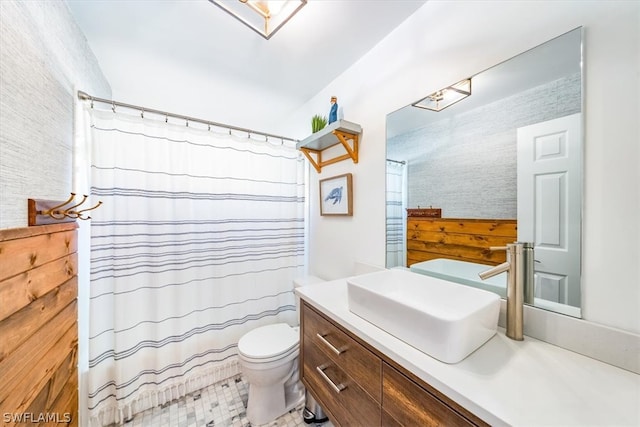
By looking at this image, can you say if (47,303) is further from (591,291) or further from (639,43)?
(639,43)

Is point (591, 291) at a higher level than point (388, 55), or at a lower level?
lower

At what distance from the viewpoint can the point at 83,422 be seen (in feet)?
4.23

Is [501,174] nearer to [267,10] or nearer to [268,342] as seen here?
[267,10]

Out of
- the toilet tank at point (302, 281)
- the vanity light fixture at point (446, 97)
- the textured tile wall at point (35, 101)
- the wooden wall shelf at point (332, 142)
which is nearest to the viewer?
the textured tile wall at point (35, 101)

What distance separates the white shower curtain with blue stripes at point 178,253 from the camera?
139 cm

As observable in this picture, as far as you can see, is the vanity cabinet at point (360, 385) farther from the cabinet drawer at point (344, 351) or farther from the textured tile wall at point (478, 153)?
the textured tile wall at point (478, 153)

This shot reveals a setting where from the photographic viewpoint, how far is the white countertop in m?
0.51

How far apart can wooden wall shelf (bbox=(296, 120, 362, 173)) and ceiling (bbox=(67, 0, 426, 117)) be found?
51 cm

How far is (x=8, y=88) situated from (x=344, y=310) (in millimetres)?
1472

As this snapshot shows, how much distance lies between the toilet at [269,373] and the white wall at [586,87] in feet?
2.69

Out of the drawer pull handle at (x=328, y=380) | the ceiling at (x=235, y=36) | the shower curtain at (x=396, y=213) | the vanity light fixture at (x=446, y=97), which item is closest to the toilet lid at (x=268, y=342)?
the drawer pull handle at (x=328, y=380)

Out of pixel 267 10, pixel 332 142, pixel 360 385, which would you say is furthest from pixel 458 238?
pixel 267 10

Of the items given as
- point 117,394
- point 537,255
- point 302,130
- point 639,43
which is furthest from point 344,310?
point 302,130

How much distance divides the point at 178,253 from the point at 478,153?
1896mm
